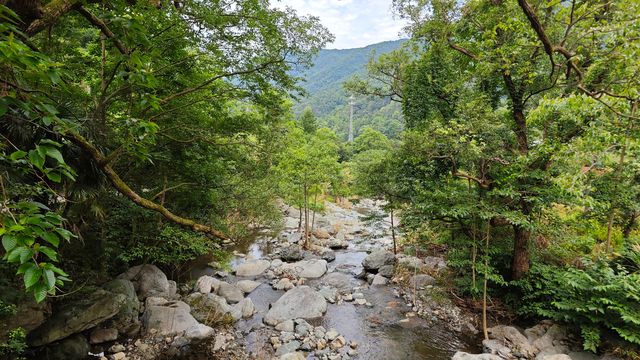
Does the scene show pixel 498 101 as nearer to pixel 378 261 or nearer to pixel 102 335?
pixel 378 261

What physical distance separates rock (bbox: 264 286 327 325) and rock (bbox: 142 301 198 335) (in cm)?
220

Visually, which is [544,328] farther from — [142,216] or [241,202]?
[142,216]

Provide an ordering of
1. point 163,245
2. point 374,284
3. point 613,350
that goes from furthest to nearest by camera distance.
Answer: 1. point 374,284
2. point 163,245
3. point 613,350

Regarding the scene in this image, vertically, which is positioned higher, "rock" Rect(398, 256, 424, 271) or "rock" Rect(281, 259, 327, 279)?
"rock" Rect(398, 256, 424, 271)

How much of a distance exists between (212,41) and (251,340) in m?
7.11

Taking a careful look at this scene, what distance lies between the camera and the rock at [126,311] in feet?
23.9

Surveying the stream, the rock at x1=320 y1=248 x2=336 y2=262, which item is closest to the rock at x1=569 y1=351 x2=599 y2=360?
the stream

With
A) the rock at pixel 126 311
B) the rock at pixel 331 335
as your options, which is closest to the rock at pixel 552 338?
the rock at pixel 331 335

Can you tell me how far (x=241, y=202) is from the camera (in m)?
10.7

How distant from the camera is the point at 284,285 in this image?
11.8 m

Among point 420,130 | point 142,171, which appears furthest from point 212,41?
point 420,130

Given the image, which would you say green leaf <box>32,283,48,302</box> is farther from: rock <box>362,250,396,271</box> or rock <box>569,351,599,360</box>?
rock <box>362,250,396,271</box>

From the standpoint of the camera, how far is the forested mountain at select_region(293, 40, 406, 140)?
38.6m

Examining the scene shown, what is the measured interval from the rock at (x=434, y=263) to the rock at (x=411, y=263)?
233 mm
